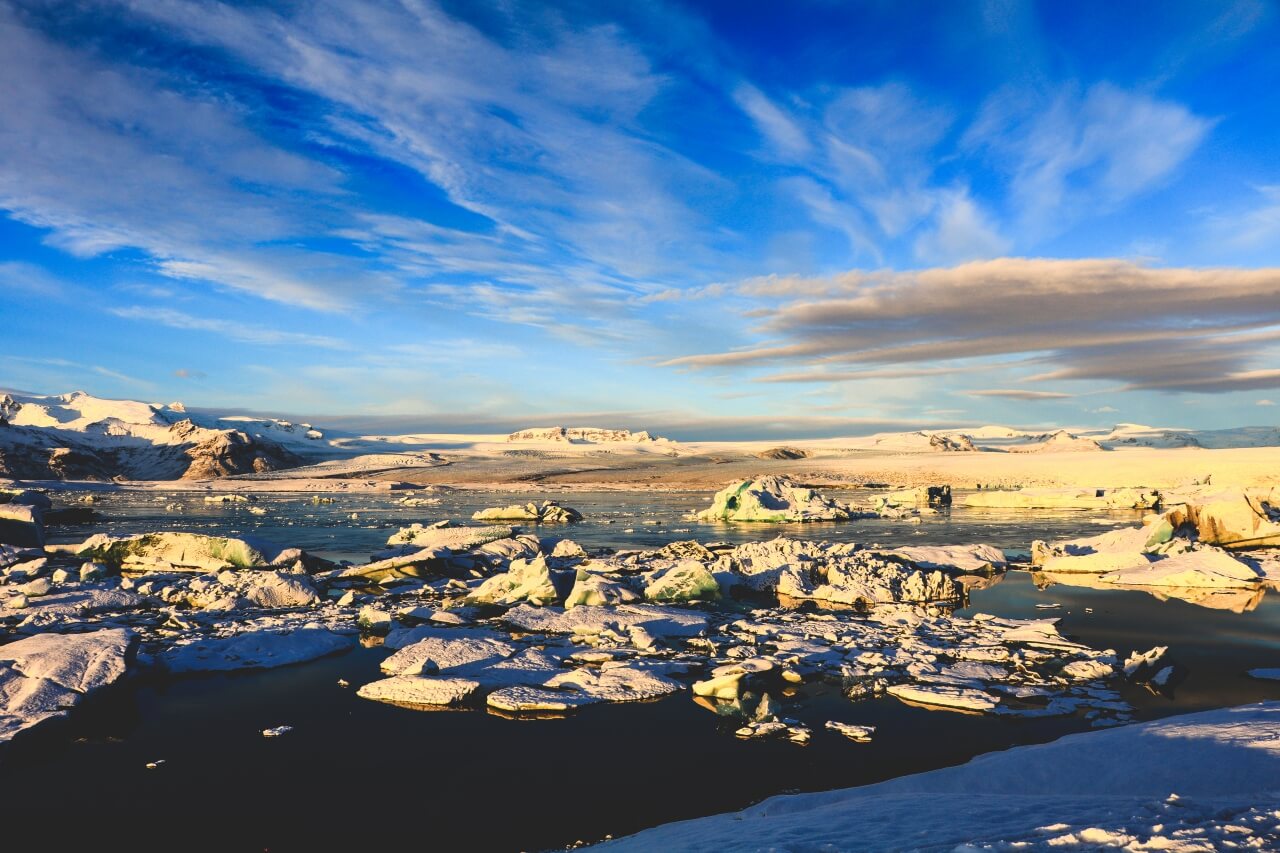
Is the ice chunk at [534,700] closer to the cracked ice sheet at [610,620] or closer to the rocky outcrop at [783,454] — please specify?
the cracked ice sheet at [610,620]

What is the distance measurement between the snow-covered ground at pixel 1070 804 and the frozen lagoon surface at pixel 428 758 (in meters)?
0.49

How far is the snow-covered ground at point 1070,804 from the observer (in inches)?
112

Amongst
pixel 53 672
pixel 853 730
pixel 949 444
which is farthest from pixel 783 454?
pixel 53 672

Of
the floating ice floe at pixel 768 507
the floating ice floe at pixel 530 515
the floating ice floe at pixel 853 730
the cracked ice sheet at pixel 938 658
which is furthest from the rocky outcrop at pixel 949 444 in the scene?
the floating ice floe at pixel 853 730

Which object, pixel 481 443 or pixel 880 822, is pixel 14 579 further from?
pixel 481 443

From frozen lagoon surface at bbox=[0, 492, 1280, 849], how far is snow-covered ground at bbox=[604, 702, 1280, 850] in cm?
49

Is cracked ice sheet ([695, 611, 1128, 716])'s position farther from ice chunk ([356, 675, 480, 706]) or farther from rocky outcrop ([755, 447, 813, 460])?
rocky outcrop ([755, 447, 813, 460])

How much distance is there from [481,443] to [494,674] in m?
129

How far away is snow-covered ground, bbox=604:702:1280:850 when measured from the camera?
285cm

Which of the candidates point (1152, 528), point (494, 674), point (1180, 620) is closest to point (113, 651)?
point (494, 674)

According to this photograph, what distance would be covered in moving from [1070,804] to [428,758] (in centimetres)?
382

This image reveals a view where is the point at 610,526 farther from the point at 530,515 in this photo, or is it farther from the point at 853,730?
the point at 853,730

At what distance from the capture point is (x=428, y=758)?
5.11 metres

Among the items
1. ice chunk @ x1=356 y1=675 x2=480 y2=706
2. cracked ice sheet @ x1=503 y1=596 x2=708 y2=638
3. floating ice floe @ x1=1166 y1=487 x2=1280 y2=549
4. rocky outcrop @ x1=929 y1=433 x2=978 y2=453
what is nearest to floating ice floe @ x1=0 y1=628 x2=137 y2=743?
ice chunk @ x1=356 y1=675 x2=480 y2=706
